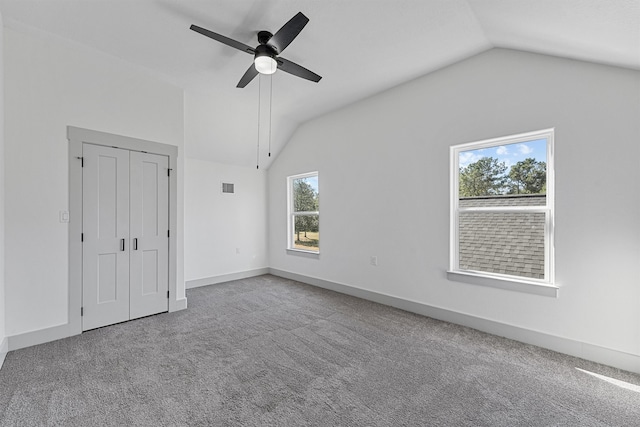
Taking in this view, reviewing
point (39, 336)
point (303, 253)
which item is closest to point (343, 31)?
point (303, 253)

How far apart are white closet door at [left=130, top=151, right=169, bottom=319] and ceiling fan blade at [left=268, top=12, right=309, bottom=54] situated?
2.26 m

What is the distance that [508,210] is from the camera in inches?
118

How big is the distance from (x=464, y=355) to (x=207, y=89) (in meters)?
4.46

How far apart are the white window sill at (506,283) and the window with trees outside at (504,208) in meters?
0.05

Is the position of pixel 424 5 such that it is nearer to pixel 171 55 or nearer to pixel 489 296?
pixel 171 55

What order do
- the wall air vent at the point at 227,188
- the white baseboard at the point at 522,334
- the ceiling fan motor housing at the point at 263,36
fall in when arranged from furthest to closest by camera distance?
1. the wall air vent at the point at 227,188
2. the ceiling fan motor housing at the point at 263,36
3. the white baseboard at the point at 522,334

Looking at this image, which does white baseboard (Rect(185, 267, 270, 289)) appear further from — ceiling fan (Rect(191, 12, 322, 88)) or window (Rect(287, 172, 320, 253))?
ceiling fan (Rect(191, 12, 322, 88))

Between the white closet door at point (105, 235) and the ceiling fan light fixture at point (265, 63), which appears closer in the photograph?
the ceiling fan light fixture at point (265, 63)

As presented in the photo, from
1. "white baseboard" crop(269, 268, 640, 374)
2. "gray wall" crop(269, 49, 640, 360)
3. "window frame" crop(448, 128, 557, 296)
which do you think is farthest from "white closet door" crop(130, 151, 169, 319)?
"window frame" crop(448, 128, 557, 296)

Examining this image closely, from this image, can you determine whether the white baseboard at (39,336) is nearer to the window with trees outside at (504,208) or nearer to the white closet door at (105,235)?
the white closet door at (105,235)

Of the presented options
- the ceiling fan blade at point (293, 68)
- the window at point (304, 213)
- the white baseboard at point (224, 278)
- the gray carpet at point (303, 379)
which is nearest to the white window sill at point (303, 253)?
the window at point (304, 213)

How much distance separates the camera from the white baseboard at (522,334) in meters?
2.38

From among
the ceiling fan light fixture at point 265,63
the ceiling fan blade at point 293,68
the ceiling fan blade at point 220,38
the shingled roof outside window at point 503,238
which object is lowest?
the shingled roof outside window at point 503,238

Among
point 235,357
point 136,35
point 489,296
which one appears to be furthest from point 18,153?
point 489,296
